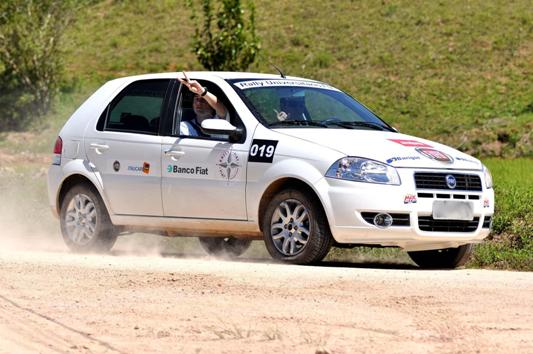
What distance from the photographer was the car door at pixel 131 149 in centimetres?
1259

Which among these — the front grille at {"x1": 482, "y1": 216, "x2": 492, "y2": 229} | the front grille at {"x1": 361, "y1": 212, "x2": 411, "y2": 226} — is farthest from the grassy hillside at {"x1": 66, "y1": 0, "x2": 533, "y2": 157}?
the front grille at {"x1": 361, "y1": 212, "x2": 411, "y2": 226}

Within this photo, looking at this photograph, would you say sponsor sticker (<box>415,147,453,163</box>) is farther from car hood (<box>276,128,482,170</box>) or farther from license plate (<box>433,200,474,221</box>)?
license plate (<box>433,200,474,221</box>)

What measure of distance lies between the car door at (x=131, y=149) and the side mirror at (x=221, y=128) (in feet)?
2.67

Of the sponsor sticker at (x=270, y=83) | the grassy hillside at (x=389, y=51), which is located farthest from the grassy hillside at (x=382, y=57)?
the sponsor sticker at (x=270, y=83)

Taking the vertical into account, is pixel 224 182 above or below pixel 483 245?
above

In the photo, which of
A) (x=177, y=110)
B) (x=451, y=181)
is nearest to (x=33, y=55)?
(x=177, y=110)

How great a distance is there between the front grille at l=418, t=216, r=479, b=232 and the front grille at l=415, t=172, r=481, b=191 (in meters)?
0.26

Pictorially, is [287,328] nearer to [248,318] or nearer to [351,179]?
[248,318]

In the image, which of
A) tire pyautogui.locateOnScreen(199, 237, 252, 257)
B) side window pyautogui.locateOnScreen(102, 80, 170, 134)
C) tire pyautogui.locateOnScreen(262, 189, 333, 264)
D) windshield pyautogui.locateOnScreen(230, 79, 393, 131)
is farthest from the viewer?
tire pyautogui.locateOnScreen(199, 237, 252, 257)

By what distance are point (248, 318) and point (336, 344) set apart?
0.90 metres

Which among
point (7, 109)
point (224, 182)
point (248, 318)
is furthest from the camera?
point (7, 109)

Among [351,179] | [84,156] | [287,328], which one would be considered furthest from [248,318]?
[84,156]

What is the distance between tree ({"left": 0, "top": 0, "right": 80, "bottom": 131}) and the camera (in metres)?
41.8

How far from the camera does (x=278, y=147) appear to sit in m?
11.6
